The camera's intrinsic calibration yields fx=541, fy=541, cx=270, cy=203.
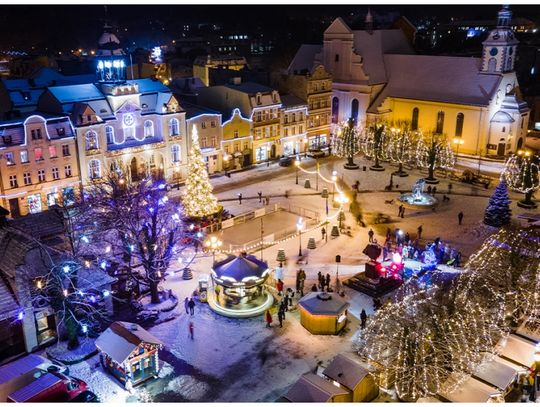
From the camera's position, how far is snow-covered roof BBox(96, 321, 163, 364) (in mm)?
24609

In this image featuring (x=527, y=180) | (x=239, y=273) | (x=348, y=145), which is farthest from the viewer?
(x=348, y=145)

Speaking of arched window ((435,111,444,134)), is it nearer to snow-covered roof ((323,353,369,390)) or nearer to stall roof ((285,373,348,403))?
snow-covered roof ((323,353,369,390))

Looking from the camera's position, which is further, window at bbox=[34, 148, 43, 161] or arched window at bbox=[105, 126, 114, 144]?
arched window at bbox=[105, 126, 114, 144]

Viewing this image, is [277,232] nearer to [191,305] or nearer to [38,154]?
[191,305]

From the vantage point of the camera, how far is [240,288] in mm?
31266

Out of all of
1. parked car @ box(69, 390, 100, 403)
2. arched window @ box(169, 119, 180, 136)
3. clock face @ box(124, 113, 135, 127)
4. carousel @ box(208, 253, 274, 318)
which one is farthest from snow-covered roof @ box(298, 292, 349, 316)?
arched window @ box(169, 119, 180, 136)

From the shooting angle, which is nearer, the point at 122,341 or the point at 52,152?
the point at 122,341

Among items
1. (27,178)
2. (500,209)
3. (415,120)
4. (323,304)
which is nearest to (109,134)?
(27,178)

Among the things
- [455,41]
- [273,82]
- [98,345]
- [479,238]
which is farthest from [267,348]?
[455,41]

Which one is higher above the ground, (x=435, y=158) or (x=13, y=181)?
(x=13, y=181)

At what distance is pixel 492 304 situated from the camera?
85.7 feet

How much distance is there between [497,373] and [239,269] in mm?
14545

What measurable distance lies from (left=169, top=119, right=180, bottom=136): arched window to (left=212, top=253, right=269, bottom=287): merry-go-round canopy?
25.1 meters

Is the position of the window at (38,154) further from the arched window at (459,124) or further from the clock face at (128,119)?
the arched window at (459,124)
